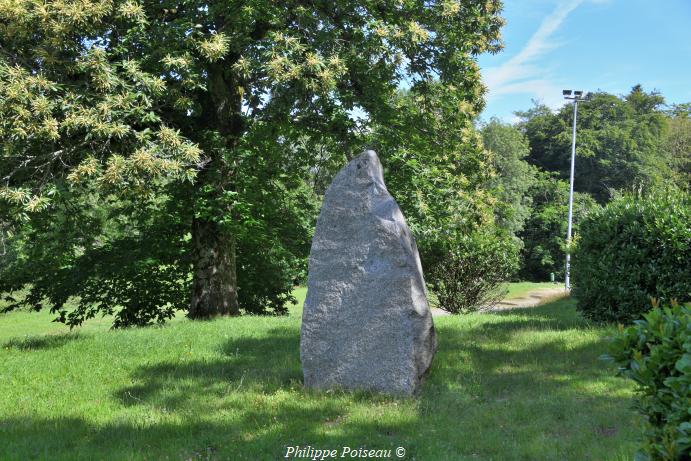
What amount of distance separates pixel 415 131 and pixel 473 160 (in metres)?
2.46

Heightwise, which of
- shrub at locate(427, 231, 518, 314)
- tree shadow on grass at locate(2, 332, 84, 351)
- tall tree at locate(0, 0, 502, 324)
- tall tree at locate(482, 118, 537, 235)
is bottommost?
tree shadow on grass at locate(2, 332, 84, 351)

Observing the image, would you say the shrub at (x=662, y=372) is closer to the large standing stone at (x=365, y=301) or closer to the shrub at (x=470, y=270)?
the large standing stone at (x=365, y=301)

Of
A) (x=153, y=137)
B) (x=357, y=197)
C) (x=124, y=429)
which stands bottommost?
(x=124, y=429)

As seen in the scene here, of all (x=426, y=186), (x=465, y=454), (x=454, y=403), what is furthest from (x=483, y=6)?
(x=465, y=454)

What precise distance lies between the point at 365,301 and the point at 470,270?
9.26 m

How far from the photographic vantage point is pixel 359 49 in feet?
34.5

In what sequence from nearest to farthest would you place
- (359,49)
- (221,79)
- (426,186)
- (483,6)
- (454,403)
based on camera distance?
1. (454,403)
2. (359,49)
3. (426,186)
4. (221,79)
5. (483,6)

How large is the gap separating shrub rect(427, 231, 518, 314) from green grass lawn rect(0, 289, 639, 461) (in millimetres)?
5773

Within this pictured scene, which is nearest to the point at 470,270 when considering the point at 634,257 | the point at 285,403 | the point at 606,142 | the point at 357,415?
the point at 634,257

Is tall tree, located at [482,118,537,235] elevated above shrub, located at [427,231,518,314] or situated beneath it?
elevated above

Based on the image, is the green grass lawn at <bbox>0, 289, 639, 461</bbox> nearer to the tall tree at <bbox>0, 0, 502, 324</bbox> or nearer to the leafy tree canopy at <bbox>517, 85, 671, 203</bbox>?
the tall tree at <bbox>0, 0, 502, 324</bbox>

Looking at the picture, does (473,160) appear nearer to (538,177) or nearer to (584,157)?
(538,177)

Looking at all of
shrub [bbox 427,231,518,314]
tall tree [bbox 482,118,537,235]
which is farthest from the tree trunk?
tall tree [bbox 482,118,537,235]

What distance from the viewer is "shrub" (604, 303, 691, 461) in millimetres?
2650
